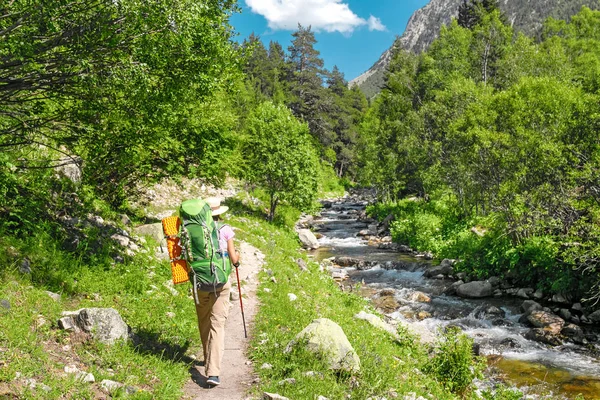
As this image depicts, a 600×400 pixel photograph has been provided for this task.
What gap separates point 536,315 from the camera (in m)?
16.6

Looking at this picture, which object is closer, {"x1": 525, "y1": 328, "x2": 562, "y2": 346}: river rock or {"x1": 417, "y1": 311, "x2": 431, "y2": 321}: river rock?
{"x1": 525, "y1": 328, "x2": 562, "y2": 346}: river rock

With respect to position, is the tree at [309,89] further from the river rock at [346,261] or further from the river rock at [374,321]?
the river rock at [374,321]

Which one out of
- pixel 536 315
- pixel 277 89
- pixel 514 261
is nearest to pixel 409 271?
pixel 514 261

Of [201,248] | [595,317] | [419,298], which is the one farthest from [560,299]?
[201,248]

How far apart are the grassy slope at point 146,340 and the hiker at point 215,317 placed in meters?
0.50

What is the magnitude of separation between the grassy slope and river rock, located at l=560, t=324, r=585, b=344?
688 cm

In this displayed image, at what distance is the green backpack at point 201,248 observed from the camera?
6758 millimetres

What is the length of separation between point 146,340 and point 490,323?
1412 cm

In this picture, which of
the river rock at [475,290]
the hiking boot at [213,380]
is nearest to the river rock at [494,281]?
the river rock at [475,290]

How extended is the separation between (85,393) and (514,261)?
20.5 metres

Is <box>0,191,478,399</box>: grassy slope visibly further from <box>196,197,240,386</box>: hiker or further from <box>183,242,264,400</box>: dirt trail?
<box>196,197,240,386</box>: hiker

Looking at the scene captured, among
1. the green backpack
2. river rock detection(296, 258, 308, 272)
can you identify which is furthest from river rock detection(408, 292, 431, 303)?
the green backpack

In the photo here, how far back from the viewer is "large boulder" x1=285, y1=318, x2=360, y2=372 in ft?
Answer: 25.6

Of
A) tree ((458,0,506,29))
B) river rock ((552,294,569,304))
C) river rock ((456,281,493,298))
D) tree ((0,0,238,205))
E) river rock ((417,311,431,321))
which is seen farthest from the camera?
tree ((458,0,506,29))
